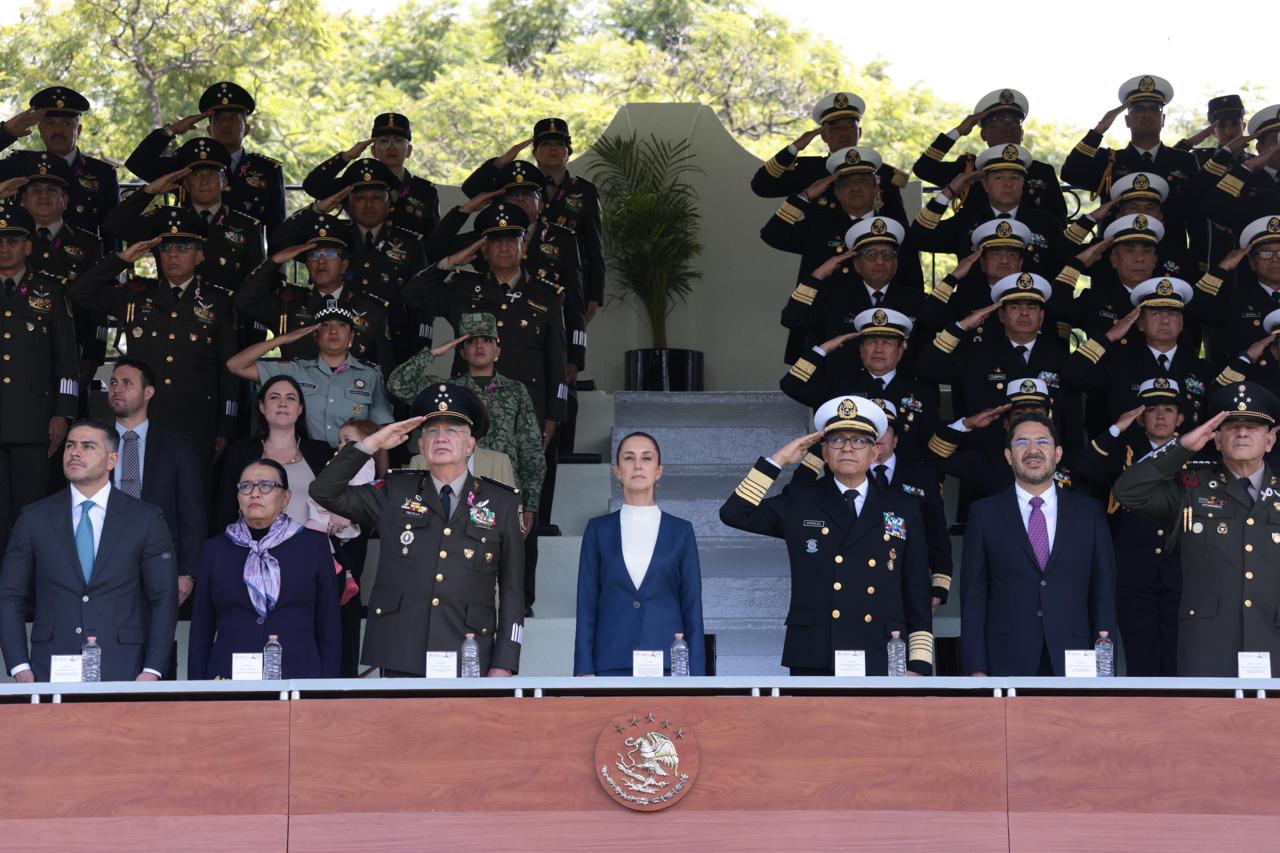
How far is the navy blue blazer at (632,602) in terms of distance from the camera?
513 cm

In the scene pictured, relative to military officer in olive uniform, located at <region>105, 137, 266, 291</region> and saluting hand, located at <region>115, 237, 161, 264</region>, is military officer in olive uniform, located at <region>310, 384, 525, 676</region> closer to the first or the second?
saluting hand, located at <region>115, 237, 161, 264</region>

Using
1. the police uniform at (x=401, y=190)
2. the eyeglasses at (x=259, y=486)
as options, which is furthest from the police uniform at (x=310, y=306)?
the eyeglasses at (x=259, y=486)

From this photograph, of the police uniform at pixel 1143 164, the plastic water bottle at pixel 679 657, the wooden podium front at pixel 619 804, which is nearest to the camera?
the wooden podium front at pixel 619 804

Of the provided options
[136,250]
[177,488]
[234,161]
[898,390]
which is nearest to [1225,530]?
A: [898,390]

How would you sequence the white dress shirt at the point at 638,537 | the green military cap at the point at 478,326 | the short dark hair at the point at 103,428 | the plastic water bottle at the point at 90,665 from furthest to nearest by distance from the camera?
the green military cap at the point at 478,326, the short dark hair at the point at 103,428, the white dress shirt at the point at 638,537, the plastic water bottle at the point at 90,665

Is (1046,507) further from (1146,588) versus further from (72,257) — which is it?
(72,257)

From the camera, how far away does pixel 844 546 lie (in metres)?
5.40

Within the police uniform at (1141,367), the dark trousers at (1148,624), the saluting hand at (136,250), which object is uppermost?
the saluting hand at (136,250)

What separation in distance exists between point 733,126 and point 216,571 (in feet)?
46.7

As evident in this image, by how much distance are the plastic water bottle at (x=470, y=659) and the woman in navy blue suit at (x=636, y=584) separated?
1.15 feet

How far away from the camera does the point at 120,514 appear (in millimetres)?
5281

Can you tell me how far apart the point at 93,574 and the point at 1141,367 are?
4319 mm

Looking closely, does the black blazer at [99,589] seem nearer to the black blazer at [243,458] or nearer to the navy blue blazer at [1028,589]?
the black blazer at [243,458]

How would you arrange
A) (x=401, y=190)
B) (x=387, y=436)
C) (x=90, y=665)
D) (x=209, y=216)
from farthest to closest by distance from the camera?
(x=401, y=190), (x=209, y=216), (x=387, y=436), (x=90, y=665)
